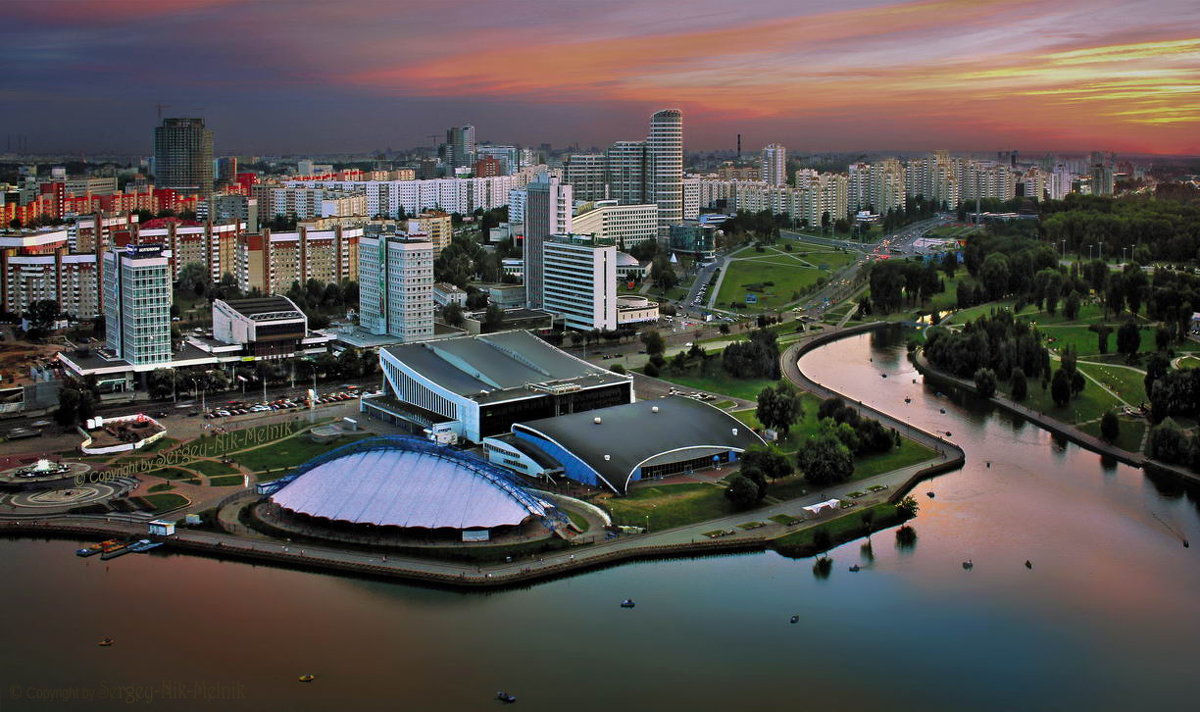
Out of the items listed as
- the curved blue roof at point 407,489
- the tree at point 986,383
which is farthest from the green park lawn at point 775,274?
the curved blue roof at point 407,489

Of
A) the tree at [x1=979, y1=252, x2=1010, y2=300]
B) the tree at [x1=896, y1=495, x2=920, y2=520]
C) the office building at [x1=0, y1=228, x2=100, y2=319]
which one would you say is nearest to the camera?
the tree at [x1=896, y1=495, x2=920, y2=520]

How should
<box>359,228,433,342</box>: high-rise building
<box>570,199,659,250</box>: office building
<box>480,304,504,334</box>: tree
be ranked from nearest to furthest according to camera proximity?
1. <box>359,228,433,342</box>: high-rise building
2. <box>480,304,504,334</box>: tree
3. <box>570,199,659,250</box>: office building

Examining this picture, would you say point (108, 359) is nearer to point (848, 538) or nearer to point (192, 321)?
point (192, 321)

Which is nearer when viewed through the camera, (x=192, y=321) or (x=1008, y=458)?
(x=1008, y=458)

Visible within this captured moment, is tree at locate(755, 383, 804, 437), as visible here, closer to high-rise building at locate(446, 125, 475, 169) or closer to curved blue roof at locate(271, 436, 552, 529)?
curved blue roof at locate(271, 436, 552, 529)

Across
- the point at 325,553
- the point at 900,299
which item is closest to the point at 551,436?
the point at 325,553

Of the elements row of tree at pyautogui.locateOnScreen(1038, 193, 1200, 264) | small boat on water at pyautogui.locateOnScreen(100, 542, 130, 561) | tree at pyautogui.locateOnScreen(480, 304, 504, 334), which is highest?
row of tree at pyautogui.locateOnScreen(1038, 193, 1200, 264)

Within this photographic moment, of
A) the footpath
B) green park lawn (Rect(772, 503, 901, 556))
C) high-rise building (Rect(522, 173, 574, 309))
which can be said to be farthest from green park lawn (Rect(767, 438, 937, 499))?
high-rise building (Rect(522, 173, 574, 309))
